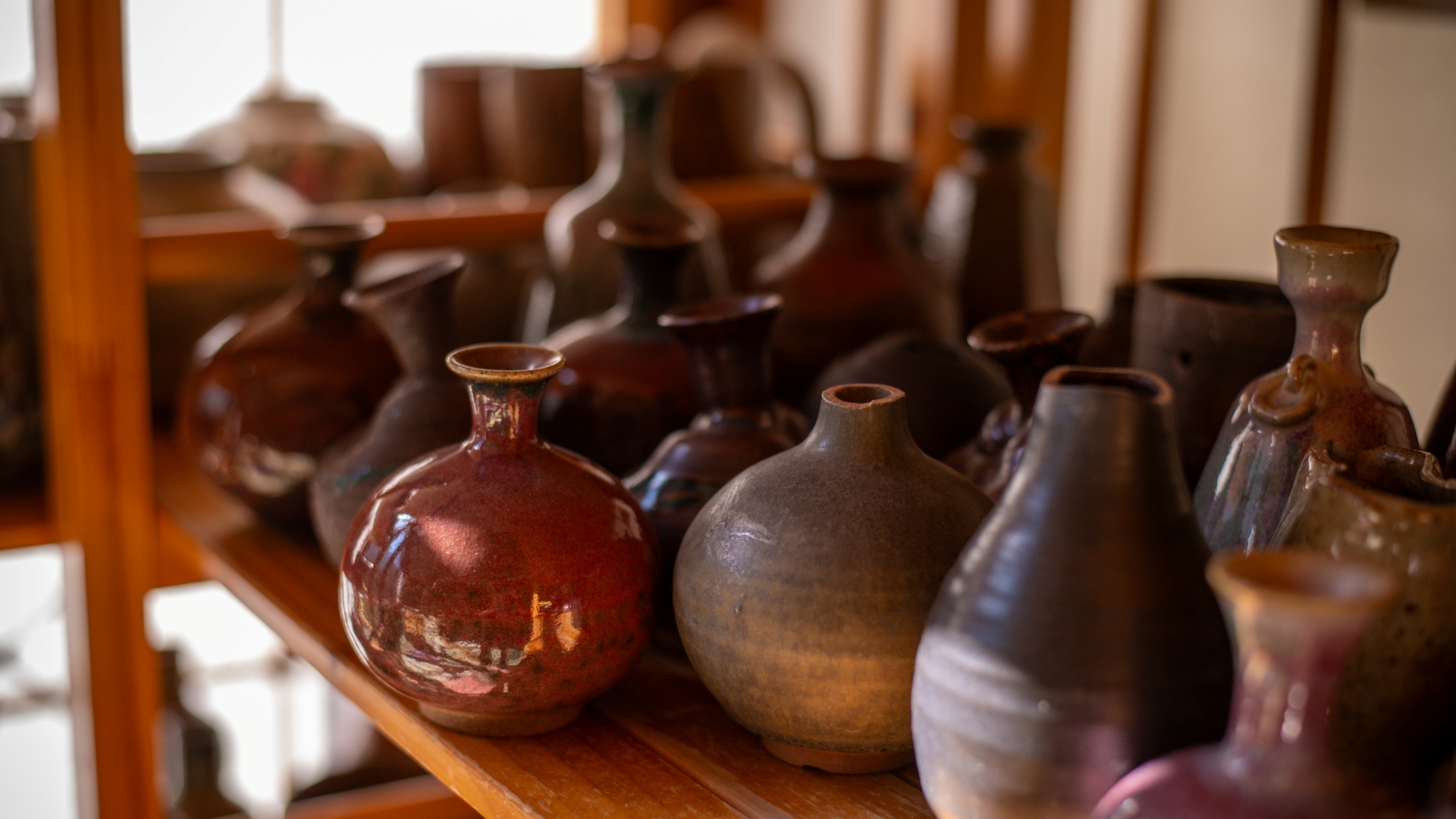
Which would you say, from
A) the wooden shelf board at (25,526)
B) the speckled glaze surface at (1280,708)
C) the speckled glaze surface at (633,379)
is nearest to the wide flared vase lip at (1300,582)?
the speckled glaze surface at (1280,708)

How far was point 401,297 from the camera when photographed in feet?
3.08

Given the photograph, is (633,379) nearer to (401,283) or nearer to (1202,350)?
(401,283)

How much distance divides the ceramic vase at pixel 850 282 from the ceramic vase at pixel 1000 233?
0.12 meters

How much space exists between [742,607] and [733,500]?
0.06 metres

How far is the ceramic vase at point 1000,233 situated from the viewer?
4.18 feet

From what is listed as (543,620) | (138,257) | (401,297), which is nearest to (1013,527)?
(543,620)

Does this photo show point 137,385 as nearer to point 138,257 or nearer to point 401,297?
point 138,257

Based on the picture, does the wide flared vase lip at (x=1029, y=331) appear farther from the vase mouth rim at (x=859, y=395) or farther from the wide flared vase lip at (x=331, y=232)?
the wide flared vase lip at (x=331, y=232)

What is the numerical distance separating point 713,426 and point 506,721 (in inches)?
9.0

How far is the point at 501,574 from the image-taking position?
729mm

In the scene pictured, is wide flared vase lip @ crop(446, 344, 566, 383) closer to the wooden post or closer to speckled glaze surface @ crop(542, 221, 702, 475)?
speckled glaze surface @ crop(542, 221, 702, 475)

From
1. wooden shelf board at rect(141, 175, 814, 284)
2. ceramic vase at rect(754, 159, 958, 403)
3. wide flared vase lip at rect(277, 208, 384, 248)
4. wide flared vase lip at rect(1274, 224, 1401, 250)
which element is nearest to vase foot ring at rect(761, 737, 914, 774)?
wide flared vase lip at rect(1274, 224, 1401, 250)

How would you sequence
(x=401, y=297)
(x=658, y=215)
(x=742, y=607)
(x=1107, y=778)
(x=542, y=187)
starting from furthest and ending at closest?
(x=542, y=187) < (x=658, y=215) < (x=401, y=297) < (x=742, y=607) < (x=1107, y=778)

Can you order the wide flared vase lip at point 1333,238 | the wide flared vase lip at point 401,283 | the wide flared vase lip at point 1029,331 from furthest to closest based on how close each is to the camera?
the wide flared vase lip at point 401,283 < the wide flared vase lip at point 1029,331 < the wide flared vase lip at point 1333,238
